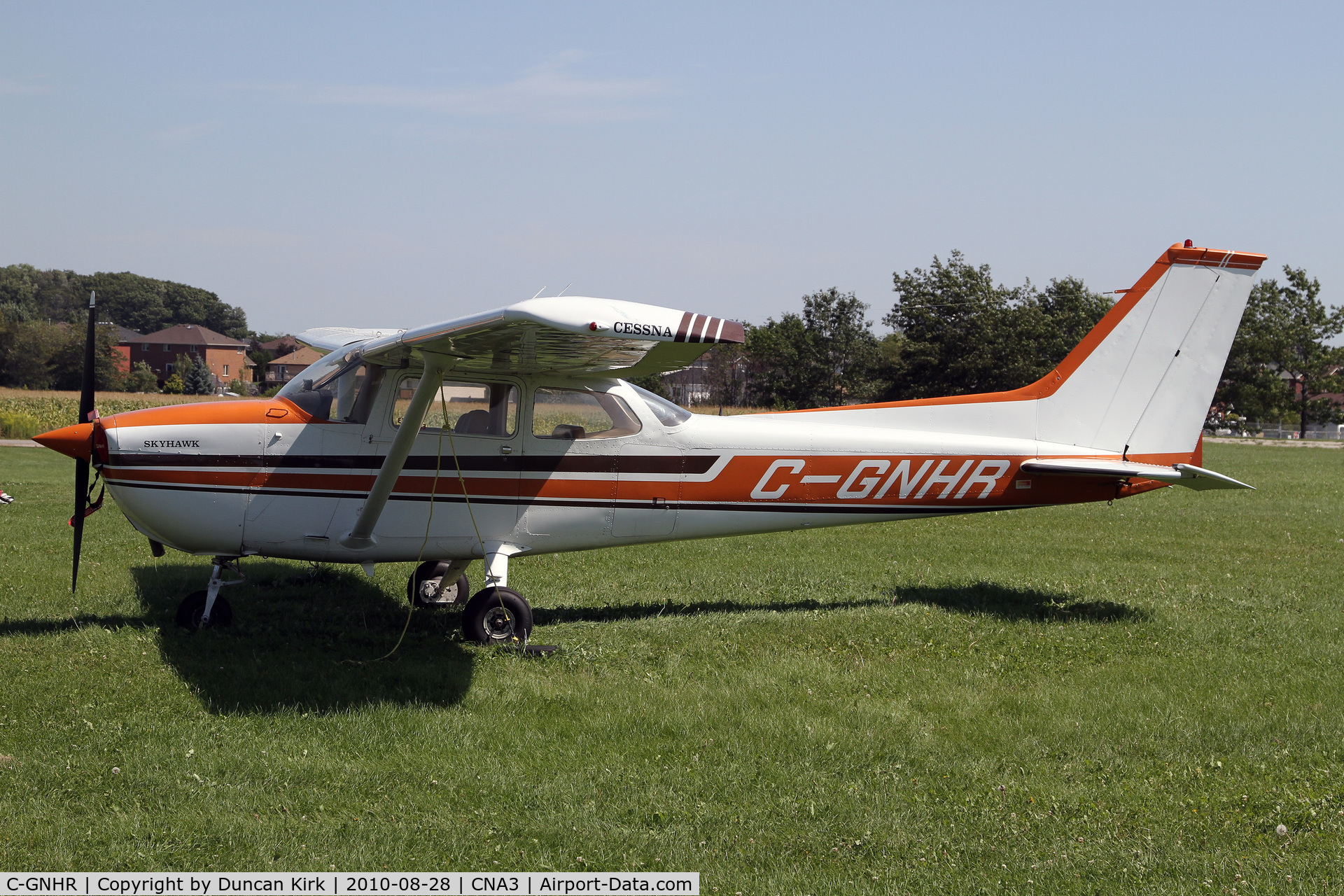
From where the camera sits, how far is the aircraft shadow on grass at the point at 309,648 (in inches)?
240

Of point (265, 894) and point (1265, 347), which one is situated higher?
point (1265, 347)

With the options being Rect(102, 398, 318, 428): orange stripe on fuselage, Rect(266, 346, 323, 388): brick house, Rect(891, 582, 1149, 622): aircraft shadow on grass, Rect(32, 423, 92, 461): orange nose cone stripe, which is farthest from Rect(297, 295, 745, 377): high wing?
Rect(266, 346, 323, 388): brick house

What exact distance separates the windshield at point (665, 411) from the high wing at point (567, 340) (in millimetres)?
305

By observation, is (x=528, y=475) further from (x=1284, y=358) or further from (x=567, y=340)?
(x=1284, y=358)

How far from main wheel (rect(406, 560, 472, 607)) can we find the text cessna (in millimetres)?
2888

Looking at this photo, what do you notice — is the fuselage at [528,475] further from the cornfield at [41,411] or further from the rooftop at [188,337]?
the rooftop at [188,337]

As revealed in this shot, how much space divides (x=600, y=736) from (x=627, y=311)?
7.92 feet

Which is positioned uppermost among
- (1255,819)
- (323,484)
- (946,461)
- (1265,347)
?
(1265,347)

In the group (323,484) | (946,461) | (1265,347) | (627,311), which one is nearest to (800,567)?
(946,461)

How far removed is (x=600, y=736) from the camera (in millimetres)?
5492

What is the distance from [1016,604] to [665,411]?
12.6 feet

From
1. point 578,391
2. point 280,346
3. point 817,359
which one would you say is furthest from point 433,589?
point 280,346

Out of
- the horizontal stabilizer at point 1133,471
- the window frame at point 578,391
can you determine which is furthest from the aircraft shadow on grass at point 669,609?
the horizontal stabilizer at point 1133,471

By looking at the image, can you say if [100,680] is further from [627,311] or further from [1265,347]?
[1265,347]
